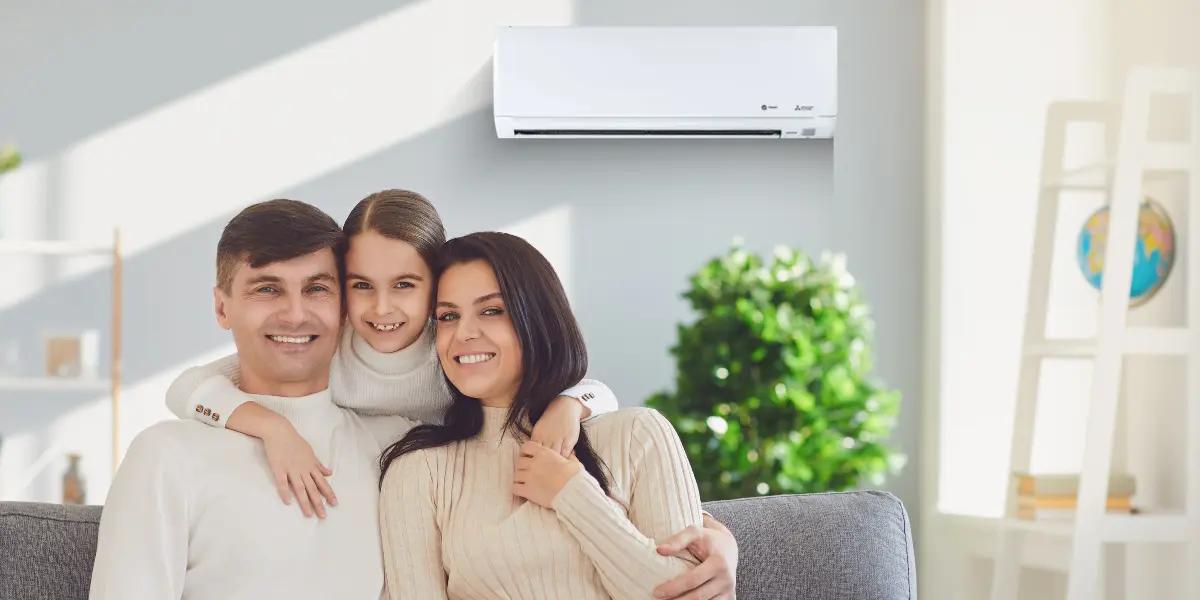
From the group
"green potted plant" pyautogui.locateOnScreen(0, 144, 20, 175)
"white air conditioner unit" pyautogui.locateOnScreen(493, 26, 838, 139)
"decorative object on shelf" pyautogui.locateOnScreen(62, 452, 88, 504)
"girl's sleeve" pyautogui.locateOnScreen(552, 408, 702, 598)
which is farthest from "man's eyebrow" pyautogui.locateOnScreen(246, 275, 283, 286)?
"green potted plant" pyautogui.locateOnScreen(0, 144, 20, 175)

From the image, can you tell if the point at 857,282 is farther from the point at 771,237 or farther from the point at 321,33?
the point at 321,33

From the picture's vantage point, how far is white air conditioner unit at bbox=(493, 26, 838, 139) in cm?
374

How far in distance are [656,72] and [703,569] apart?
98.7 inches

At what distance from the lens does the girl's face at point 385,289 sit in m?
1.65

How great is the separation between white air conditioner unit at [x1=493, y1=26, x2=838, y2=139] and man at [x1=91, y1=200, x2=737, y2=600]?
2.17 meters

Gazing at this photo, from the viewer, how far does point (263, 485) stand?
1551 mm

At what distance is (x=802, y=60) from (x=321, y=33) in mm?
1647

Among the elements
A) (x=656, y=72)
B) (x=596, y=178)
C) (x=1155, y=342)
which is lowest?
(x=1155, y=342)

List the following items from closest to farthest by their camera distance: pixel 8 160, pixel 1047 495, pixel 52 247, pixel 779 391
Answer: pixel 1047 495, pixel 779 391, pixel 52 247, pixel 8 160

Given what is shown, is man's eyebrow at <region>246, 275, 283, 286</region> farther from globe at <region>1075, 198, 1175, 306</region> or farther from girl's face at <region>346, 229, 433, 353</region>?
globe at <region>1075, 198, 1175, 306</region>

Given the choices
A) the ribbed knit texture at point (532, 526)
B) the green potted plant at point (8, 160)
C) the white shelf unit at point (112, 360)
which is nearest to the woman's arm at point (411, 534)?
the ribbed knit texture at point (532, 526)

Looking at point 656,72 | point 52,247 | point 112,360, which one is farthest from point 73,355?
point 656,72

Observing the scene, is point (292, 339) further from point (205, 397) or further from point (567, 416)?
point (567, 416)

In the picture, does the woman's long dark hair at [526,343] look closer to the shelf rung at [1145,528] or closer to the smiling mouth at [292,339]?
the smiling mouth at [292,339]
